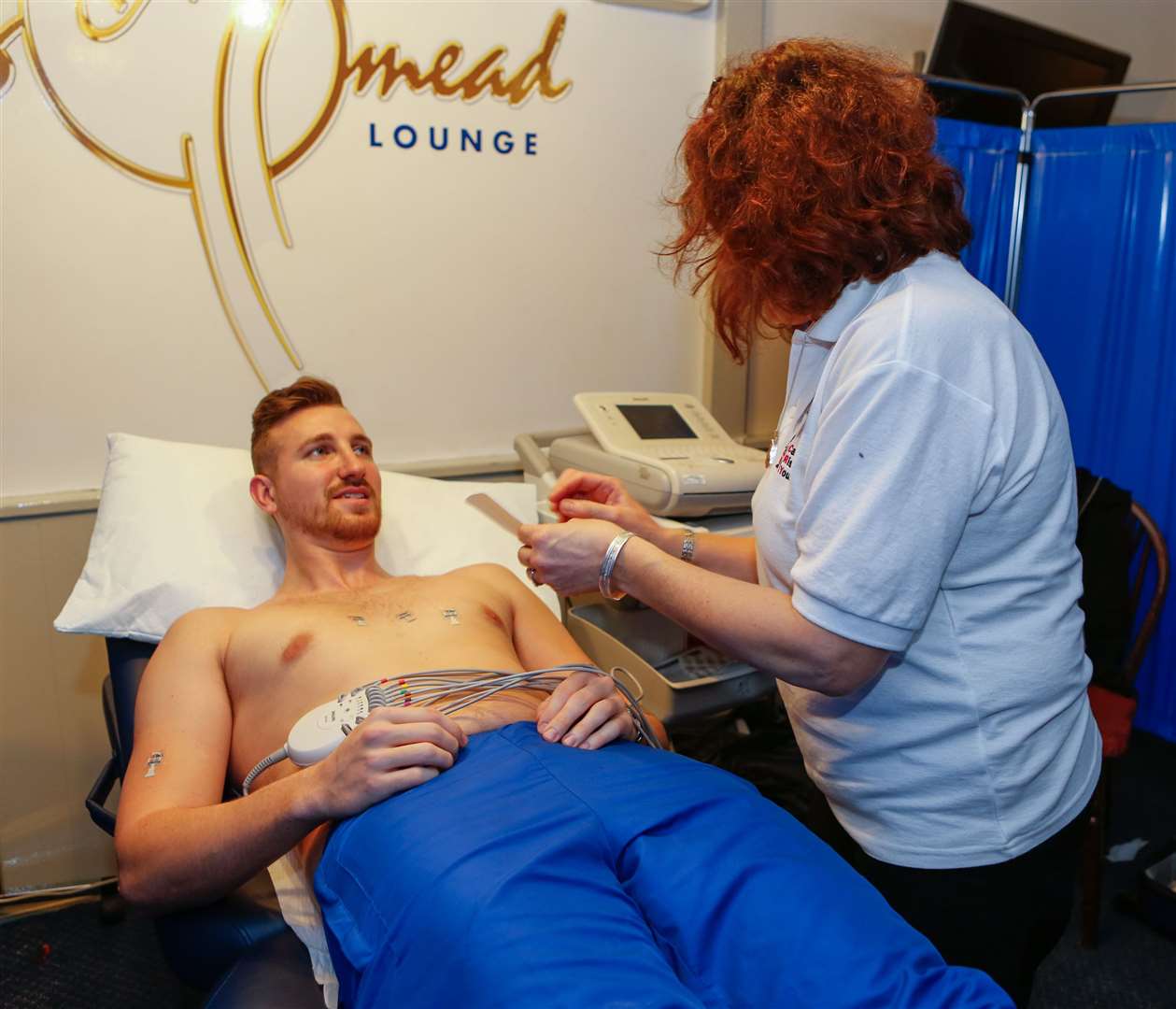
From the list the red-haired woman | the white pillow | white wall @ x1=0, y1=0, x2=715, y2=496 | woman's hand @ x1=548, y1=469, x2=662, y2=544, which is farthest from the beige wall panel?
the red-haired woman

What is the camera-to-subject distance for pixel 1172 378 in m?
2.44

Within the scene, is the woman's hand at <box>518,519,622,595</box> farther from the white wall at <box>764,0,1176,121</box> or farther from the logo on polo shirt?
the white wall at <box>764,0,1176,121</box>

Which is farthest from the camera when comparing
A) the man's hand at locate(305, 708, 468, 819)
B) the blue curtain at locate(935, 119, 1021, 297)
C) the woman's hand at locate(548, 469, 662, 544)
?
the blue curtain at locate(935, 119, 1021, 297)

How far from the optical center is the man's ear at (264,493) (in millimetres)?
1816

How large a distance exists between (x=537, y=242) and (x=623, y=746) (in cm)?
153

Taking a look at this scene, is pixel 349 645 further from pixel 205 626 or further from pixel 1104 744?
pixel 1104 744

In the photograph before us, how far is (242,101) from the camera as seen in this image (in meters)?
2.05

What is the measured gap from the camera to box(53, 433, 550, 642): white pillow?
5.68 ft

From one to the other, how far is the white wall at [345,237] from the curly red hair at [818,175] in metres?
1.28

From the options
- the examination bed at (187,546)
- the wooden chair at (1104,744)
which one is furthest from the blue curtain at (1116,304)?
the examination bed at (187,546)

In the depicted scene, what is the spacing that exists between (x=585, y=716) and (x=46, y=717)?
1428 millimetres

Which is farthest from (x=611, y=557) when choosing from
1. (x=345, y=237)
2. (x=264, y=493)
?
(x=345, y=237)

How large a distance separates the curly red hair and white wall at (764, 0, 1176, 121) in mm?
1735

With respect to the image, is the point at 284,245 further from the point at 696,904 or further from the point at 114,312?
the point at 696,904
